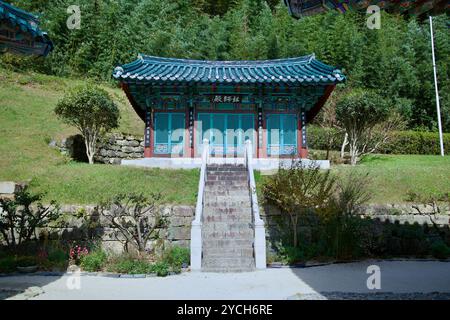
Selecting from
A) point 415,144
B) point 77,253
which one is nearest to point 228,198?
point 77,253

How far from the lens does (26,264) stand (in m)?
9.17

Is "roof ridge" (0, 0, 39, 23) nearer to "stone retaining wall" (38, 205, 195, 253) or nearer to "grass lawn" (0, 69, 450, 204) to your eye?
"stone retaining wall" (38, 205, 195, 253)

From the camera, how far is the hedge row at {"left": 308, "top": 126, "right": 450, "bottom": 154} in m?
25.0

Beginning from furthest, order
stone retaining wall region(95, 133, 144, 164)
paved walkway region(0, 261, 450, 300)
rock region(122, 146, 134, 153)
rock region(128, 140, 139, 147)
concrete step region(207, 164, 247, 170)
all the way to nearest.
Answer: rock region(128, 140, 139, 147) < rock region(122, 146, 134, 153) < stone retaining wall region(95, 133, 144, 164) < concrete step region(207, 164, 247, 170) < paved walkway region(0, 261, 450, 300)

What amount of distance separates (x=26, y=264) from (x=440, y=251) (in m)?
10.4

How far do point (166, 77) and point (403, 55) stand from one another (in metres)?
26.5

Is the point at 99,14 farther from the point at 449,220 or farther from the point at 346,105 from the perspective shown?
the point at 449,220

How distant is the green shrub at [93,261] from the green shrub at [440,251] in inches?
338

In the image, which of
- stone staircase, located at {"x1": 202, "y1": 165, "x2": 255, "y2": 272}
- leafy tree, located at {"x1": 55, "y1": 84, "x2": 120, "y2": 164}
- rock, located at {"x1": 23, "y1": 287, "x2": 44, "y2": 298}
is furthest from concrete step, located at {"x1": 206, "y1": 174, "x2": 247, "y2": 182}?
rock, located at {"x1": 23, "y1": 287, "x2": 44, "y2": 298}

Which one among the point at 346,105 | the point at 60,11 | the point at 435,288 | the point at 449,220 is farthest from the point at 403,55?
the point at 435,288

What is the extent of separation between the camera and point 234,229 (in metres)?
10.9

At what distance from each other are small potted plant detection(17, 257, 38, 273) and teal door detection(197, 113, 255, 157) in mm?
8673

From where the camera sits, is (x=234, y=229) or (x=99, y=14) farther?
(x=99, y=14)

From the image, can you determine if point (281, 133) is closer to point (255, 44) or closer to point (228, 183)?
point (228, 183)
